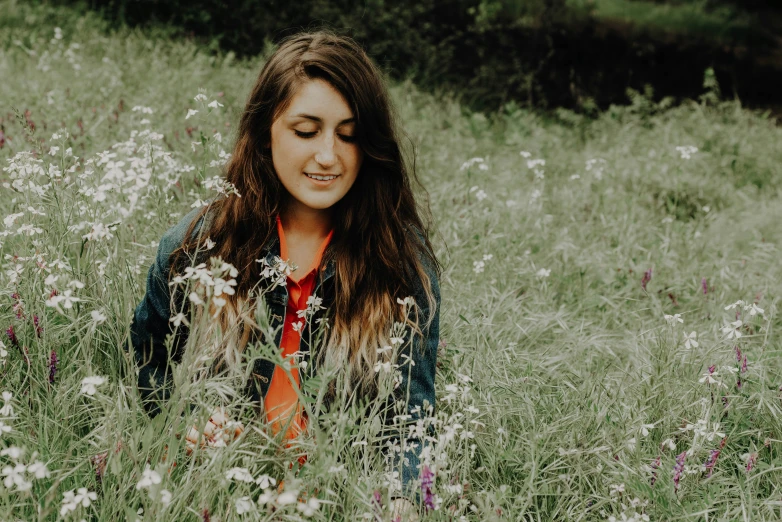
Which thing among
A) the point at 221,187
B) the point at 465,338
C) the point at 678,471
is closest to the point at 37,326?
the point at 221,187

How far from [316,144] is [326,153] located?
0.19 ft

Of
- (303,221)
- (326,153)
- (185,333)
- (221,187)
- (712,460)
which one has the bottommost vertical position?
(712,460)

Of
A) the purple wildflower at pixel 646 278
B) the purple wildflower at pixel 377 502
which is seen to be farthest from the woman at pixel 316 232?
the purple wildflower at pixel 646 278

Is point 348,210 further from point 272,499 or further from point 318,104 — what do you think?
point 272,499

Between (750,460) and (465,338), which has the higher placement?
(750,460)

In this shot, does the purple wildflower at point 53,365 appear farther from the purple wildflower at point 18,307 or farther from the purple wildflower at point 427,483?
the purple wildflower at point 427,483

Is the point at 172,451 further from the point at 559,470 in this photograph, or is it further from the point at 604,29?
the point at 604,29

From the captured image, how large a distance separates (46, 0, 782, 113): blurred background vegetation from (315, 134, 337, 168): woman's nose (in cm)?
632

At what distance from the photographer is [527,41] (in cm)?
1103

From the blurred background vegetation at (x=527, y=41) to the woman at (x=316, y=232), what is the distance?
20.1ft

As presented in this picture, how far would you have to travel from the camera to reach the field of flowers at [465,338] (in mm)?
1830

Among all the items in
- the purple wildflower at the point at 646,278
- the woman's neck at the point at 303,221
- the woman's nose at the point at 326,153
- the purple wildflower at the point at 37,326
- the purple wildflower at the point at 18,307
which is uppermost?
the woman's nose at the point at 326,153

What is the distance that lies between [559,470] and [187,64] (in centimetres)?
572

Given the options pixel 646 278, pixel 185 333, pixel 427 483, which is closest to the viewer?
pixel 427 483
